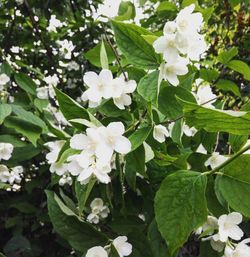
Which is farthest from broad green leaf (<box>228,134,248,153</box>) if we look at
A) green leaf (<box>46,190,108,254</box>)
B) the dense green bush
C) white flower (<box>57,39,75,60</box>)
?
white flower (<box>57,39,75,60</box>)

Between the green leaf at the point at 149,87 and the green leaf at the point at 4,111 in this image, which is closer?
the green leaf at the point at 149,87

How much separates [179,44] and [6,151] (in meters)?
0.98

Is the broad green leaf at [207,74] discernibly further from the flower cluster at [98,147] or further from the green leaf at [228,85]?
the flower cluster at [98,147]

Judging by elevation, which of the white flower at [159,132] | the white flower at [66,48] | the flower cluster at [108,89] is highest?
the flower cluster at [108,89]

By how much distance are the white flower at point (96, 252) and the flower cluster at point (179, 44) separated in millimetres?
409

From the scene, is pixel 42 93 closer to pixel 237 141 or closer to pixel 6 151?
pixel 6 151

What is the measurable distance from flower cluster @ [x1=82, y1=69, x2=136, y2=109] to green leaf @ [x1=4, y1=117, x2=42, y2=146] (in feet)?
1.95

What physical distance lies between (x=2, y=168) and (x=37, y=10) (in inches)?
54.1

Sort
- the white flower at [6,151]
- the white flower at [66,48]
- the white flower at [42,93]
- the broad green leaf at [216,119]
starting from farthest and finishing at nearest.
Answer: the white flower at [66,48] → the white flower at [42,93] → the white flower at [6,151] → the broad green leaf at [216,119]

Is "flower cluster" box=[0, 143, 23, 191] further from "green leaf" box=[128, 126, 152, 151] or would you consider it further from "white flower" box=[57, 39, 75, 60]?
"white flower" box=[57, 39, 75, 60]

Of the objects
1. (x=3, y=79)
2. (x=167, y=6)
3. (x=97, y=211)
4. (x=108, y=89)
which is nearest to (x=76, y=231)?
(x=97, y=211)

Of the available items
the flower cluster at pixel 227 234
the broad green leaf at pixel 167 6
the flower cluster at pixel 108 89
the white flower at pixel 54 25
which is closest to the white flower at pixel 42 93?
the broad green leaf at pixel 167 6

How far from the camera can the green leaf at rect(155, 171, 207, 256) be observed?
0.83 meters

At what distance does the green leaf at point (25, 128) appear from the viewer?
1.56 m
